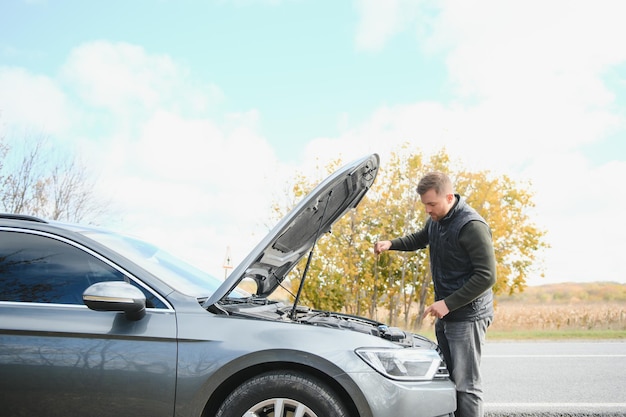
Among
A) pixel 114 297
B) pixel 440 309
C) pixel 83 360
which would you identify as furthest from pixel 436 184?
pixel 83 360

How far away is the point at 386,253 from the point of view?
676 inches

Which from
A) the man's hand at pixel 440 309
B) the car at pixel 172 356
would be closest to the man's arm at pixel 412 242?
the man's hand at pixel 440 309

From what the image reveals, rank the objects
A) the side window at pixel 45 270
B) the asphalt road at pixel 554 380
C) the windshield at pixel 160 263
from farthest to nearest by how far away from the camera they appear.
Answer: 1. the asphalt road at pixel 554 380
2. the windshield at pixel 160 263
3. the side window at pixel 45 270

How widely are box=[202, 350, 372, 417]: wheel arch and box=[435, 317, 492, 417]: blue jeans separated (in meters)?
1.13

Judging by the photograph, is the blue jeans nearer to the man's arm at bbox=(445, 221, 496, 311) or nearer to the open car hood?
the man's arm at bbox=(445, 221, 496, 311)

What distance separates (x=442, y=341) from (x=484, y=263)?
0.73 meters

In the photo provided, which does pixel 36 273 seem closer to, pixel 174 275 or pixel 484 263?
pixel 174 275

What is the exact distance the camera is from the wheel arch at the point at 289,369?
2.69m

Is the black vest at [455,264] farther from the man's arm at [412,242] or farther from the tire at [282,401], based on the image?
the tire at [282,401]

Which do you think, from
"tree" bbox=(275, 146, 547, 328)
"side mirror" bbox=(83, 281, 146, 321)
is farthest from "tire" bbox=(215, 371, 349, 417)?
"tree" bbox=(275, 146, 547, 328)

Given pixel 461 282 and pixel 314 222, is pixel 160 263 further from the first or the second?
pixel 461 282

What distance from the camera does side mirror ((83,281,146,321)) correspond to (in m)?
2.68

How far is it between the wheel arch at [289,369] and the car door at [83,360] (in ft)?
0.73

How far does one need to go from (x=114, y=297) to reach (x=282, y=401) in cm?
98
